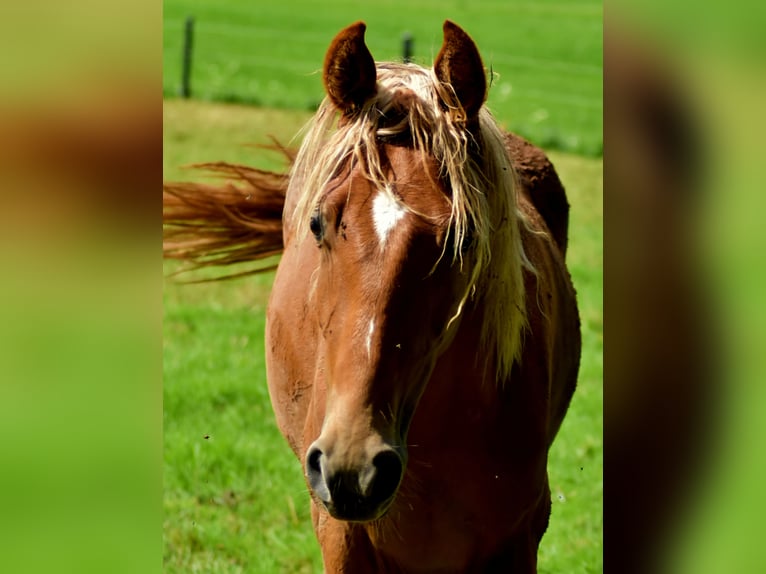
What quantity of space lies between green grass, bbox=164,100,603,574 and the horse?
85cm

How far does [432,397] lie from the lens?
220cm

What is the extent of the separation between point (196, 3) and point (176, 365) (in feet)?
32.4

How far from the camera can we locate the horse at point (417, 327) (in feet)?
5.73

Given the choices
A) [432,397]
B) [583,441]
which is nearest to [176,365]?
[583,441]

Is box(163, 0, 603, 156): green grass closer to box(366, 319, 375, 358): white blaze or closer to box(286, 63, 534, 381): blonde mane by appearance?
box(286, 63, 534, 381): blonde mane

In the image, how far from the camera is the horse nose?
1675 millimetres

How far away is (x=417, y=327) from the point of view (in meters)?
1.79

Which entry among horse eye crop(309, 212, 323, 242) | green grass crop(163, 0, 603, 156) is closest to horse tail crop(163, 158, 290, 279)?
horse eye crop(309, 212, 323, 242)

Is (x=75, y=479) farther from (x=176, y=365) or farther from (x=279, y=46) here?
(x=279, y=46)

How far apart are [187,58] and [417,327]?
11.9m

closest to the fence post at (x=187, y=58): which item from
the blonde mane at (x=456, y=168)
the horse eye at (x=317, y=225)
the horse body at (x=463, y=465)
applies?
the horse body at (x=463, y=465)

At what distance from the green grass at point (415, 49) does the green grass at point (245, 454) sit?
389cm

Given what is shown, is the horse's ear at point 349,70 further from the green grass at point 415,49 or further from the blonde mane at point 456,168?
the green grass at point 415,49

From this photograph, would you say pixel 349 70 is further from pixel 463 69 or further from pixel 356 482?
pixel 356 482
